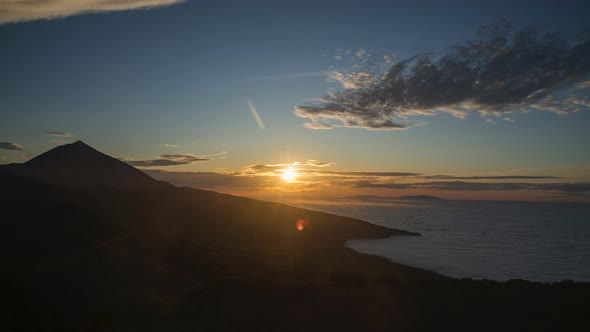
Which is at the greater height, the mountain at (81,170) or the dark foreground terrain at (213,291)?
the mountain at (81,170)

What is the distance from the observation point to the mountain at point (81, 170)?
5853cm

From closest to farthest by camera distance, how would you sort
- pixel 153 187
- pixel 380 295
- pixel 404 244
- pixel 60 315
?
pixel 60 315, pixel 380 295, pixel 404 244, pixel 153 187

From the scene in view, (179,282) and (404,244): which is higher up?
(179,282)

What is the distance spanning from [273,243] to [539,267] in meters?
29.0

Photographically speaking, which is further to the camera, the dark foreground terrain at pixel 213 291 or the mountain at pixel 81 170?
the mountain at pixel 81 170

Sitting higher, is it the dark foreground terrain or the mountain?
the mountain

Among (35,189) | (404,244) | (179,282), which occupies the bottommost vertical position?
(404,244)

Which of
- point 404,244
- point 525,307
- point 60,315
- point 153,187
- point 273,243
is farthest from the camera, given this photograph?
point 153,187

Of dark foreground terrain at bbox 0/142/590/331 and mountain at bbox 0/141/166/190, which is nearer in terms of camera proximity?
dark foreground terrain at bbox 0/142/590/331

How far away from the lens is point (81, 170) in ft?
213

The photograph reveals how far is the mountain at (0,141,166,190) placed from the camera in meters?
58.5

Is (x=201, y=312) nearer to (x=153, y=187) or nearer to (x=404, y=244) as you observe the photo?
(x=404, y=244)

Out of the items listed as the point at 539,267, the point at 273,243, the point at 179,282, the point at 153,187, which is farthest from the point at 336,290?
the point at 153,187

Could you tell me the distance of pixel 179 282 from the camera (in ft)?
66.6
